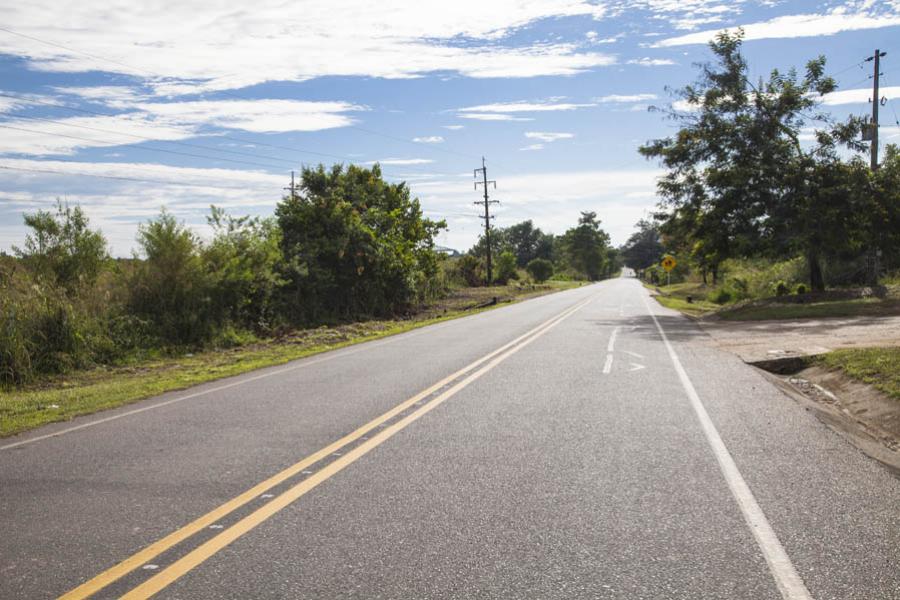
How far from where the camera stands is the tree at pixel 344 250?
26484 mm

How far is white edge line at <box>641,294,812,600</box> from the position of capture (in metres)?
3.62

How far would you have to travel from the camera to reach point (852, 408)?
9156mm

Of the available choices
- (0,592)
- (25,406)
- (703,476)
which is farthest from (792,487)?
(25,406)

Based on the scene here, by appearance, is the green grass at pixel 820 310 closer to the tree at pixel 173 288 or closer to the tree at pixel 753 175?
the tree at pixel 753 175

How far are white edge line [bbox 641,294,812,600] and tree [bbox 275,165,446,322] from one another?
771 inches

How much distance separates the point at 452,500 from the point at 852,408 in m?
6.67

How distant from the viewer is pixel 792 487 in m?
5.31

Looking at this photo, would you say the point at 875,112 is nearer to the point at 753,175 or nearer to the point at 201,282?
the point at 753,175

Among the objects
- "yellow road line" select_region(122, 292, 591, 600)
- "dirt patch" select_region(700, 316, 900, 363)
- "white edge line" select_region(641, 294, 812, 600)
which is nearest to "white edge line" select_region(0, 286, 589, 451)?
"yellow road line" select_region(122, 292, 591, 600)

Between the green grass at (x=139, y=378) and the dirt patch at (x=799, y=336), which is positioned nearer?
the green grass at (x=139, y=378)

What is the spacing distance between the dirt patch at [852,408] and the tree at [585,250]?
139 metres

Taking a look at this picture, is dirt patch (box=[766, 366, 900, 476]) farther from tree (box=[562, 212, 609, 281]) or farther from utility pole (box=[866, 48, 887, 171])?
tree (box=[562, 212, 609, 281])

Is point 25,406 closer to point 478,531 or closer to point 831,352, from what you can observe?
point 478,531

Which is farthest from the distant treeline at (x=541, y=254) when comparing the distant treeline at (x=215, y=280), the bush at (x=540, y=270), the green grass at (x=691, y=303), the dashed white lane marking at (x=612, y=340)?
the dashed white lane marking at (x=612, y=340)
